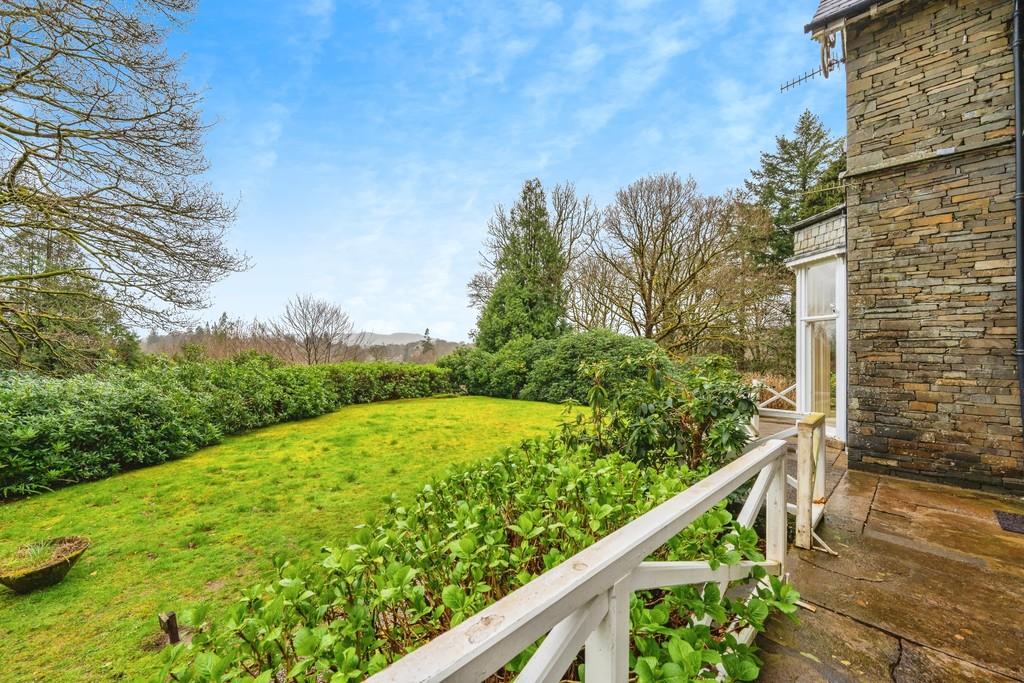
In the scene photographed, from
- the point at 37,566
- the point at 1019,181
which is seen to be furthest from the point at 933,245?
the point at 37,566

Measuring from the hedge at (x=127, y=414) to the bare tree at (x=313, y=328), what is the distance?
8.52 m

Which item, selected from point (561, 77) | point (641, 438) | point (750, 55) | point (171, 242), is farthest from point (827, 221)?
point (171, 242)

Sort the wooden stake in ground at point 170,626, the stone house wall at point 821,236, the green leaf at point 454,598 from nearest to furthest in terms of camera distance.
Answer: the green leaf at point 454,598, the wooden stake in ground at point 170,626, the stone house wall at point 821,236

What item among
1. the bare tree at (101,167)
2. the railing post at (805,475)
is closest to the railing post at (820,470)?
the railing post at (805,475)

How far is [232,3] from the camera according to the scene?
6320mm

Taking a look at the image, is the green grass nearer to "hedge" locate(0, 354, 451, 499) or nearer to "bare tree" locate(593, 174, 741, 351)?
"hedge" locate(0, 354, 451, 499)

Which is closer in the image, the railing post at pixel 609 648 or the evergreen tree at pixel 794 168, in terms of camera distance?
the railing post at pixel 609 648

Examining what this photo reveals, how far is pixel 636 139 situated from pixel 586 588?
1264cm

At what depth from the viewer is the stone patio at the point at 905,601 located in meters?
1.87

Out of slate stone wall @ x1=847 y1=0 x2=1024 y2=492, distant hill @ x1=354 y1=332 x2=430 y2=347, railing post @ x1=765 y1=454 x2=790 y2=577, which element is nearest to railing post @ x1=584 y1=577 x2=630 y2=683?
railing post @ x1=765 y1=454 x2=790 y2=577

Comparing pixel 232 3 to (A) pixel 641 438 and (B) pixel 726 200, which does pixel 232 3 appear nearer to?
(A) pixel 641 438

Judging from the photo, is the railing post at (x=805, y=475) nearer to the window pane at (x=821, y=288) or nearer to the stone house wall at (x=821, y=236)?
the stone house wall at (x=821, y=236)

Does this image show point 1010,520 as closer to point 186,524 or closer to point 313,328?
point 186,524

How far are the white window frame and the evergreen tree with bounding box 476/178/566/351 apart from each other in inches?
301
